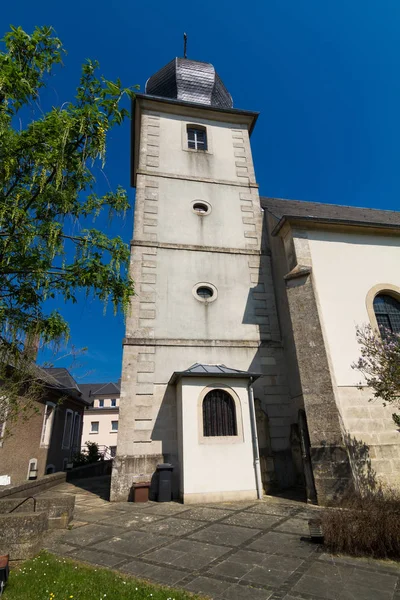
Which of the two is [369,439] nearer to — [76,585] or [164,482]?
[164,482]

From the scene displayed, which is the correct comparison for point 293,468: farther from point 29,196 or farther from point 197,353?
point 29,196

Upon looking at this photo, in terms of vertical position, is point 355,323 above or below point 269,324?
below

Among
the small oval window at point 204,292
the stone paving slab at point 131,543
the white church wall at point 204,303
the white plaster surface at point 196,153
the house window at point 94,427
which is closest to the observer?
the stone paving slab at point 131,543

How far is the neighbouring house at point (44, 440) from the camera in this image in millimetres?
13183

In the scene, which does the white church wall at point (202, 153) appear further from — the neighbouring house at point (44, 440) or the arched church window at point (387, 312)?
the neighbouring house at point (44, 440)

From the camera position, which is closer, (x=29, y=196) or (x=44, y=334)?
(x=29, y=196)

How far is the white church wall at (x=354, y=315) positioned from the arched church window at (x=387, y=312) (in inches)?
20.0

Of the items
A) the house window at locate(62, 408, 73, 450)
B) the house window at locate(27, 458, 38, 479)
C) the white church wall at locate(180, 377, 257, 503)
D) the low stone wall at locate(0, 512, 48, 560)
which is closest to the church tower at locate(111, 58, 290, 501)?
the white church wall at locate(180, 377, 257, 503)

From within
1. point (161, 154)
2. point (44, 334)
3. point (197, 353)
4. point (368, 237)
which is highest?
point (161, 154)

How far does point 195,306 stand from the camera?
11.7 m

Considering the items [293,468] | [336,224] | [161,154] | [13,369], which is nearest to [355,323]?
[336,224]

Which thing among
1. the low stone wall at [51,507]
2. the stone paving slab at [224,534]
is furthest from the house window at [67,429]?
the stone paving slab at [224,534]

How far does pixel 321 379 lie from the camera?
8.37 meters

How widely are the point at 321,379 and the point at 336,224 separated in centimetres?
526
